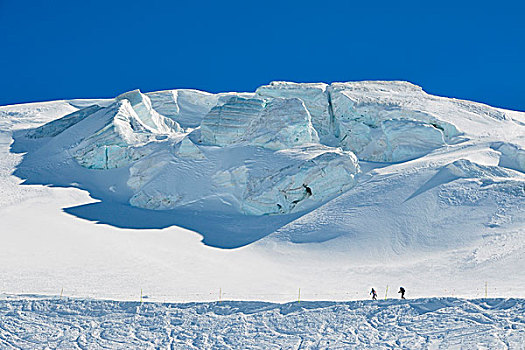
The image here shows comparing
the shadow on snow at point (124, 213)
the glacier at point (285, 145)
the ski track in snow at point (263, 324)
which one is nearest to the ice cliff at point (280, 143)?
the glacier at point (285, 145)

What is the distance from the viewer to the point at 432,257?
25.6 meters

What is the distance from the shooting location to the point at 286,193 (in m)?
33.2

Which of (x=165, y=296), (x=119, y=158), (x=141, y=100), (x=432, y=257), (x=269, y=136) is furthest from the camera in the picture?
(x=141, y=100)

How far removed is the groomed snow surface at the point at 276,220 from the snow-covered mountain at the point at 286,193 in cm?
12

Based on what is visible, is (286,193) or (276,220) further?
(286,193)

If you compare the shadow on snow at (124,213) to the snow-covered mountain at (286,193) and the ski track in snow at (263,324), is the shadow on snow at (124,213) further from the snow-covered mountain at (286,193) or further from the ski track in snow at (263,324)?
the ski track in snow at (263,324)

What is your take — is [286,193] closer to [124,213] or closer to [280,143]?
[280,143]

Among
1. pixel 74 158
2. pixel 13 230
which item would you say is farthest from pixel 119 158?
pixel 13 230

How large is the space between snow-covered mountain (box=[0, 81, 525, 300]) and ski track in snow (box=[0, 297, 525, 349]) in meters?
1.78

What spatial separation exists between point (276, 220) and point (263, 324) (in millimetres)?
12720

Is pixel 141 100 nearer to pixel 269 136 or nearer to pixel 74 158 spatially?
pixel 74 158

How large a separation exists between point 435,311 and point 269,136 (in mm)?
20776

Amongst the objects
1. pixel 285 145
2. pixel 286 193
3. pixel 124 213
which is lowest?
pixel 124 213

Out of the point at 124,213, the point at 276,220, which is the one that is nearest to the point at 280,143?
the point at 276,220
